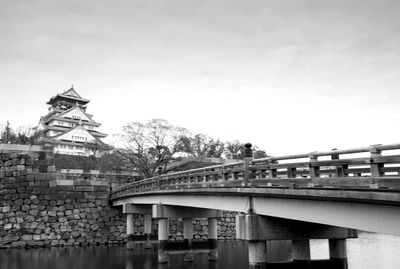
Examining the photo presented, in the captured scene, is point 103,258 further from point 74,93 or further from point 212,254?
point 74,93

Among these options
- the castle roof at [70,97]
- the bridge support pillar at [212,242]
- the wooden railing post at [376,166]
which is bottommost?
the bridge support pillar at [212,242]

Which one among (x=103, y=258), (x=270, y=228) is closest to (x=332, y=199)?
(x=270, y=228)

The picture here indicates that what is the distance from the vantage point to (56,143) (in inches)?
2334

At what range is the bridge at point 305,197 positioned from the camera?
24.5 feet

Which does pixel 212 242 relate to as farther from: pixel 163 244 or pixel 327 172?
pixel 327 172

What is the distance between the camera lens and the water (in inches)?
811

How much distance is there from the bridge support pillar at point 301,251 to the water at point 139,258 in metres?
6.78

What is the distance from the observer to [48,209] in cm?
3256

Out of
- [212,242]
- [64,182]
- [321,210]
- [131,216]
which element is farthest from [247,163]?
[64,182]

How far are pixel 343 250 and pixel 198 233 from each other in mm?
23806

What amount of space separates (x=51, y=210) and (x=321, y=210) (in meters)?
28.7

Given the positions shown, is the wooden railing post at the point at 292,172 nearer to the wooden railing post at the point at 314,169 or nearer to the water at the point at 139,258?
the wooden railing post at the point at 314,169

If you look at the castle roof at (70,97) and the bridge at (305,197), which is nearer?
the bridge at (305,197)

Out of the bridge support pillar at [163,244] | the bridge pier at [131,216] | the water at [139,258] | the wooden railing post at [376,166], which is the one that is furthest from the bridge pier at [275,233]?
the bridge pier at [131,216]
